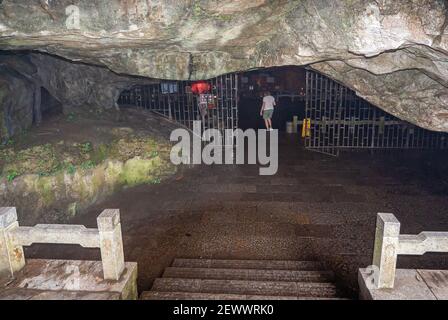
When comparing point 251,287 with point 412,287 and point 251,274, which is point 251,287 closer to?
point 251,274

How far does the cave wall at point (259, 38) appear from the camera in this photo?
22.9ft

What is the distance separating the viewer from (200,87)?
48.3 feet

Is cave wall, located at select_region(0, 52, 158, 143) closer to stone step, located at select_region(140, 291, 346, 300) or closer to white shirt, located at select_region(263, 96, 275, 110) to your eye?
white shirt, located at select_region(263, 96, 275, 110)

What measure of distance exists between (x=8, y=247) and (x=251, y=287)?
4.26 metres

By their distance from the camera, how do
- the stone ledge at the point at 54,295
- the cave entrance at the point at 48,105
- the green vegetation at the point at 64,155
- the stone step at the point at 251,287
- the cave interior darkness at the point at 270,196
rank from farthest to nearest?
the cave entrance at the point at 48,105, the green vegetation at the point at 64,155, the cave interior darkness at the point at 270,196, the stone step at the point at 251,287, the stone ledge at the point at 54,295

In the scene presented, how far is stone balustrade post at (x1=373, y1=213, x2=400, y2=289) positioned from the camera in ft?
19.1

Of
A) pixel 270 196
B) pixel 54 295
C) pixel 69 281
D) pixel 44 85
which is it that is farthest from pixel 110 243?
pixel 44 85

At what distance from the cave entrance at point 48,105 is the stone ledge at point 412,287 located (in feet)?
36.8

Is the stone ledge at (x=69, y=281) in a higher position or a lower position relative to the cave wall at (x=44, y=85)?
lower

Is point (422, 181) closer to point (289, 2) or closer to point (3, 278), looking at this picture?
point (289, 2)

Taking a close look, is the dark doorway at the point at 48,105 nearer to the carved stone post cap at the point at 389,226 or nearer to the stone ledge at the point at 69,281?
the stone ledge at the point at 69,281

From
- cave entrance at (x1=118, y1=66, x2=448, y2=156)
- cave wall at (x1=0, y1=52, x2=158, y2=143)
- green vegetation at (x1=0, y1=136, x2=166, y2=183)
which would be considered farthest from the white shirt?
green vegetation at (x1=0, y1=136, x2=166, y2=183)

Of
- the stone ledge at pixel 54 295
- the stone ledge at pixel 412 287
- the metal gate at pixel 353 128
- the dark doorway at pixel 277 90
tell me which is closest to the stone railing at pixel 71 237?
the stone ledge at pixel 54 295
